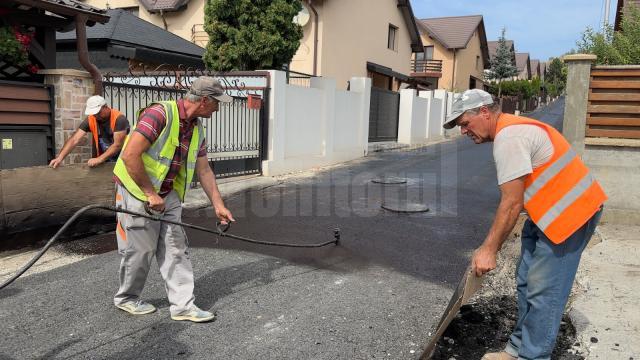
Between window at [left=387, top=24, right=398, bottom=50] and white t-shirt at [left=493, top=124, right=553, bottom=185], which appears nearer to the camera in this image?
white t-shirt at [left=493, top=124, right=553, bottom=185]

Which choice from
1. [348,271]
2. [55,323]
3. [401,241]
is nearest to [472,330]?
[348,271]

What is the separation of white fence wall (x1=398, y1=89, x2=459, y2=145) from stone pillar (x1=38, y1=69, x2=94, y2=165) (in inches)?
551

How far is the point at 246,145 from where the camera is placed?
10.4 metres

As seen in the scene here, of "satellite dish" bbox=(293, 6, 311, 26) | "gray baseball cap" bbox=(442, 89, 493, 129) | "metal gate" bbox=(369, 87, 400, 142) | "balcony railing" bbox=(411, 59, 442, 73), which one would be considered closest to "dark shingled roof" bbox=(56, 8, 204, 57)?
"satellite dish" bbox=(293, 6, 311, 26)

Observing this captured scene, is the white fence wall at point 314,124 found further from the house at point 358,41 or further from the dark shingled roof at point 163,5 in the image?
the dark shingled roof at point 163,5

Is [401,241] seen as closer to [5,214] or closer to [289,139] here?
[5,214]

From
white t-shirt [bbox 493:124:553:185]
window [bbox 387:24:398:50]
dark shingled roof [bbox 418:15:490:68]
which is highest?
dark shingled roof [bbox 418:15:490:68]

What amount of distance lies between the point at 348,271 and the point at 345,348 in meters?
1.59

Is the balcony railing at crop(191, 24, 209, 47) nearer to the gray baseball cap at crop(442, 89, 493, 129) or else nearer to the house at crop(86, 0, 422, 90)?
the house at crop(86, 0, 422, 90)

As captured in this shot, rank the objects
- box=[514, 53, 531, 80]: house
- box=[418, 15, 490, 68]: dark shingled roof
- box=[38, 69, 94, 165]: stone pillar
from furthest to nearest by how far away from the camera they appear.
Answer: box=[514, 53, 531, 80]: house, box=[418, 15, 490, 68]: dark shingled roof, box=[38, 69, 94, 165]: stone pillar

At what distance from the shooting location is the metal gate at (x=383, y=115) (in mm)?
16812

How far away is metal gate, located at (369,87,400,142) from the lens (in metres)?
16.8

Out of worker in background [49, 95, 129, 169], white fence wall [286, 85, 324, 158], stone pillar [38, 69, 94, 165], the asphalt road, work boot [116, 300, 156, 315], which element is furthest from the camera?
white fence wall [286, 85, 324, 158]

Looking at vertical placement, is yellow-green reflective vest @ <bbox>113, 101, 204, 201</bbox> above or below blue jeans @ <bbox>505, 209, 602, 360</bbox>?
above
